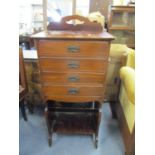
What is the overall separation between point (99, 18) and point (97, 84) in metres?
1.84

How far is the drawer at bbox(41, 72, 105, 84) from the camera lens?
121 cm

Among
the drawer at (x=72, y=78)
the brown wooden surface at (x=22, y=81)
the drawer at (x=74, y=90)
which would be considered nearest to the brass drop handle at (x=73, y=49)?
the drawer at (x=72, y=78)

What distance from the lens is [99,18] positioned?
2.77 meters

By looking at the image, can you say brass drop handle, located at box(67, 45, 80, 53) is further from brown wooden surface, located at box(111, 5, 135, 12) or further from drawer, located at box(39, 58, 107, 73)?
brown wooden surface, located at box(111, 5, 135, 12)

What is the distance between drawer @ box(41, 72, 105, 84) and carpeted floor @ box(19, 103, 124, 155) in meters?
0.68

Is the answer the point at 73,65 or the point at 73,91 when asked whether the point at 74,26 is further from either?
the point at 73,91

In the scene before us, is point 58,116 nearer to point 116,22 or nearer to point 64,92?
point 64,92

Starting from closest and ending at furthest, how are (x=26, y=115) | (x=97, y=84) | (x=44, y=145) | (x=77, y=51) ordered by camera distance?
1. (x=77, y=51)
2. (x=97, y=84)
3. (x=44, y=145)
4. (x=26, y=115)

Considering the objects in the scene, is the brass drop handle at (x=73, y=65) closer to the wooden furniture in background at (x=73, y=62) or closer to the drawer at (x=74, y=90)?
the wooden furniture in background at (x=73, y=62)

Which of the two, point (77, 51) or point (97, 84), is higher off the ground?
point (77, 51)

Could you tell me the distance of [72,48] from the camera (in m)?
1.13

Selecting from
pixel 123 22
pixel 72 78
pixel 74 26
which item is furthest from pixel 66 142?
pixel 123 22

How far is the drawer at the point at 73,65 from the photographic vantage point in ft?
3.83
